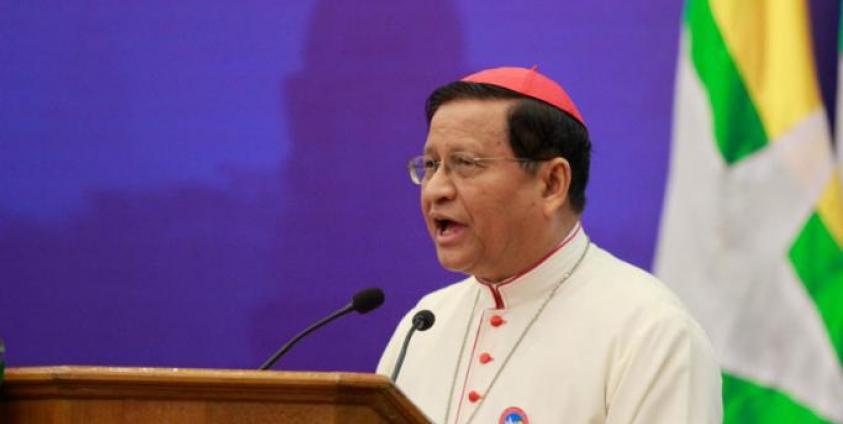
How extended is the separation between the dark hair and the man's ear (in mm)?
20

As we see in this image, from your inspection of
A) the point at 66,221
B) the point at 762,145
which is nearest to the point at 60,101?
the point at 66,221

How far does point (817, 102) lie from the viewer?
4.20 meters

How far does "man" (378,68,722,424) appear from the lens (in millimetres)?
3031

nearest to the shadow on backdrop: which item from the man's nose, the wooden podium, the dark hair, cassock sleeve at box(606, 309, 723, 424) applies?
the dark hair

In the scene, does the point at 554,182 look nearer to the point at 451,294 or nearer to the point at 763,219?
the point at 451,294

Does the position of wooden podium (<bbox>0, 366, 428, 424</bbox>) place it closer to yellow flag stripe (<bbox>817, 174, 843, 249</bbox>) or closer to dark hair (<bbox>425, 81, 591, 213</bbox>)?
dark hair (<bbox>425, 81, 591, 213</bbox>)

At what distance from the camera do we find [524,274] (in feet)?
10.9

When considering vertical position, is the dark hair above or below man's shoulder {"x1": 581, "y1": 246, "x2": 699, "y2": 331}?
above

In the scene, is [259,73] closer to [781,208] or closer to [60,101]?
[60,101]

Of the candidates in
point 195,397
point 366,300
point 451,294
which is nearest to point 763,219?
point 451,294

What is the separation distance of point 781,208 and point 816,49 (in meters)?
0.51

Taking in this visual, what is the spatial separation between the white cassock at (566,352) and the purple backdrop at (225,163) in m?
1.13

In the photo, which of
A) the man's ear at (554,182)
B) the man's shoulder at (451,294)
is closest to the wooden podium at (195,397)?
the man's ear at (554,182)

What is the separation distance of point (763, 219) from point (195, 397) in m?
2.32
